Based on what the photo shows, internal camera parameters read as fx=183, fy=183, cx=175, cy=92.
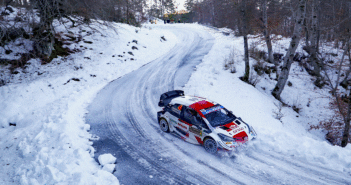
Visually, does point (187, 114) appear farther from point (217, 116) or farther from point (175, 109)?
point (217, 116)

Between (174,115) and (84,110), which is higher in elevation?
(174,115)

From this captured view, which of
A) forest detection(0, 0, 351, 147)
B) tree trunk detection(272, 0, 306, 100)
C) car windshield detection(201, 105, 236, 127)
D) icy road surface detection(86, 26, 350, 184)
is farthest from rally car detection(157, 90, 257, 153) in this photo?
tree trunk detection(272, 0, 306, 100)

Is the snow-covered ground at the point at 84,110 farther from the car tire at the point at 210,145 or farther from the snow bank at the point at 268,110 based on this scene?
the car tire at the point at 210,145

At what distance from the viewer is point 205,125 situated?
664cm

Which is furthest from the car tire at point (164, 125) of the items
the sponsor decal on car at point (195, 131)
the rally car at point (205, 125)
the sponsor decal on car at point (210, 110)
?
the sponsor decal on car at point (210, 110)

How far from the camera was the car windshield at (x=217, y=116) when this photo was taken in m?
6.80

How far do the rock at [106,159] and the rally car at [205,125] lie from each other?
2.51 meters

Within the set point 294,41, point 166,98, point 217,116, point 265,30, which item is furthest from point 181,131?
point 265,30

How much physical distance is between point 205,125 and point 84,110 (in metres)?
6.96

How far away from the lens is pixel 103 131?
812cm

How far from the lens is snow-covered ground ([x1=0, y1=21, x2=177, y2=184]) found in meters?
5.59

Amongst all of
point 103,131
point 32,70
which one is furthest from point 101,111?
point 32,70

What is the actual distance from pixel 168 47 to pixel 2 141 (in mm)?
19476

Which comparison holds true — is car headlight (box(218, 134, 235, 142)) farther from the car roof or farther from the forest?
the forest
